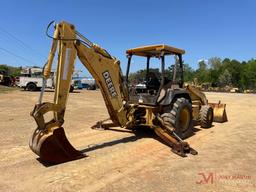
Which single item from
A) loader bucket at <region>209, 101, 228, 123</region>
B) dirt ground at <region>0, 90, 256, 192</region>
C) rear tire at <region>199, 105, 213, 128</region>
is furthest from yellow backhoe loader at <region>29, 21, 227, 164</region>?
loader bucket at <region>209, 101, 228, 123</region>

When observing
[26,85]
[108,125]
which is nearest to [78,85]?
[26,85]

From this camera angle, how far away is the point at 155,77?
8.62 m

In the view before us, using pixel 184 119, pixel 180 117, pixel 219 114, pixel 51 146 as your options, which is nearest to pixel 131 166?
pixel 51 146

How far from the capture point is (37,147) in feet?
18.0

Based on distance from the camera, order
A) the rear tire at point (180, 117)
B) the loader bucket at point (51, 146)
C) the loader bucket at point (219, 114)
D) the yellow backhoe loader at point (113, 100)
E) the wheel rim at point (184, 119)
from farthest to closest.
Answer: the loader bucket at point (219, 114) < the wheel rim at point (184, 119) < the rear tire at point (180, 117) < the yellow backhoe loader at point (113, 100) < the loader bucket at point (51, 146)

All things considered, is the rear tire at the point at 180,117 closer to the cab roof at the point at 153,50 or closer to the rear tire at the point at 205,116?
the cab roof at the point at 153,50

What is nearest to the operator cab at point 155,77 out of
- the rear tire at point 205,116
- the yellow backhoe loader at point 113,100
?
the yellow backhoe loader at point 113,100

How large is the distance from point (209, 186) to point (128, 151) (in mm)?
2307

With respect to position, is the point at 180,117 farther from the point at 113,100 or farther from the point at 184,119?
the point at 113,100


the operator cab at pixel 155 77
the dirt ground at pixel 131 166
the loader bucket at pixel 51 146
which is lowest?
the dirt ground at pixel 131 166

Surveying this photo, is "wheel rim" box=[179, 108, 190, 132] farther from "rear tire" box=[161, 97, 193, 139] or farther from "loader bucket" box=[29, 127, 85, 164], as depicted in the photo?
"loader bucket" box=[29, 127, 85, 164]

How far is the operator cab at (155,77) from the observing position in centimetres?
805

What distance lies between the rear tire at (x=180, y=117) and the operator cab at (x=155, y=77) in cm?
41

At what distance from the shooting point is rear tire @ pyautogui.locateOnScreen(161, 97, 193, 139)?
7.72m
